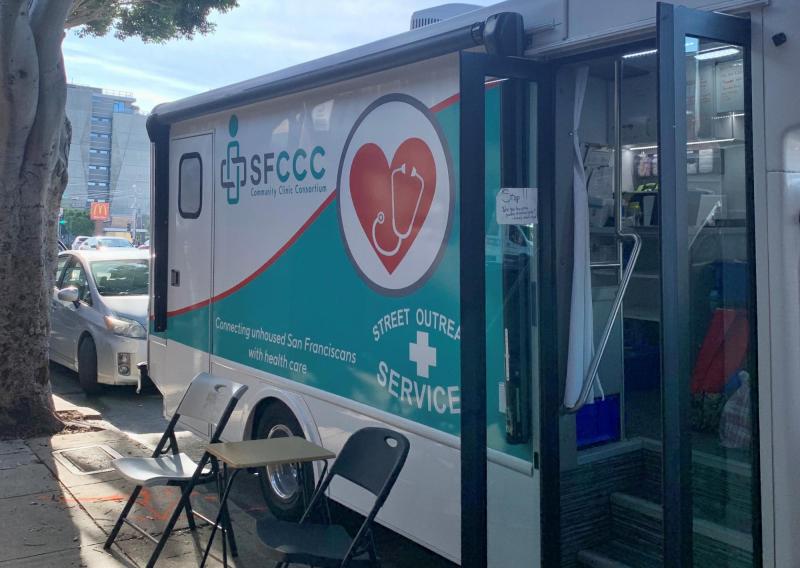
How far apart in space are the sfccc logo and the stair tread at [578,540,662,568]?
4.35 feet

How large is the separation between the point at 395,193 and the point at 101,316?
5.80m

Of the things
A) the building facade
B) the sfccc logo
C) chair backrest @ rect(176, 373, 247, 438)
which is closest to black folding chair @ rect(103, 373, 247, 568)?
chair backrest @ rect(176, 373, 247, 438)

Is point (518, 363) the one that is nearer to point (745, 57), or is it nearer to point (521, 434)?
point (521, 434)

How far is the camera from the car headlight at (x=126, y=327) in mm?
8539

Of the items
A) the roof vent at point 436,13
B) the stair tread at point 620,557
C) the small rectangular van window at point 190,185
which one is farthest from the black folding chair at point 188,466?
the roof vent at point 436,13

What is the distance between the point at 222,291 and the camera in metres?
5.39

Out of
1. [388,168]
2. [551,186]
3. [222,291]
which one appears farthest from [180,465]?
[551,186]

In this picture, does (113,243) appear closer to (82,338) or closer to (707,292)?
(82,338)

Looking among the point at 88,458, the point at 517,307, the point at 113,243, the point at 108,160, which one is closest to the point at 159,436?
the point at 88,458

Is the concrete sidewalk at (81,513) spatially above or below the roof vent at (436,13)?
below

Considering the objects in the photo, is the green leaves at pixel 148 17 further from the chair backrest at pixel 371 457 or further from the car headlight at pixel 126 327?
the chair backrest at pixel 371 457

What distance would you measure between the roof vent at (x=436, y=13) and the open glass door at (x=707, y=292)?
1935mm

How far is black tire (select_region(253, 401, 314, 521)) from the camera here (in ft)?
15.4

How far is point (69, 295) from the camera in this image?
29.1 feet
